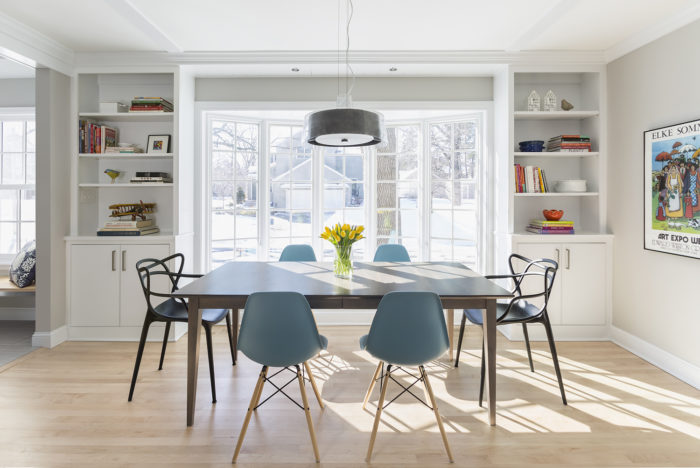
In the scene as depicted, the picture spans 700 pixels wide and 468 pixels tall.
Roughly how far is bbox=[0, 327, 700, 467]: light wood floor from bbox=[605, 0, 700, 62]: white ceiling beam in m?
2.61

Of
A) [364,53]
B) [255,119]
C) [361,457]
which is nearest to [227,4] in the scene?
[364,53]

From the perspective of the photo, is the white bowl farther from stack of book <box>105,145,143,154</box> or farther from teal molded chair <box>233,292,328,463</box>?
stack of book <box>105,145,143,154</box>

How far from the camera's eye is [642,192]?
3.42 meters

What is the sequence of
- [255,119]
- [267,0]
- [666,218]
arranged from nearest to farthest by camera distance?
[267,0] < [666,218] < [255,119]

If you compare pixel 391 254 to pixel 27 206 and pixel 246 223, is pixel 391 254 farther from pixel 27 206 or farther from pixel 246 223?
pixel 27 206

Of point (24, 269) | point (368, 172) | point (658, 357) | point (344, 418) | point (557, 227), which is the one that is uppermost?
point (368, 172)

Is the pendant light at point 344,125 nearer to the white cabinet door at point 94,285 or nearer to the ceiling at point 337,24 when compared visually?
the ceiling at point 337,24

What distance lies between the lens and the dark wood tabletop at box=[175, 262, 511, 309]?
2.27 m

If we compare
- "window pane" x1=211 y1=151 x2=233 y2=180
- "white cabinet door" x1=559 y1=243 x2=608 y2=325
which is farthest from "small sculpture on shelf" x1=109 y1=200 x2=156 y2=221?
"white cabinet door" x1=559 y1=243 x2=608 y2=325

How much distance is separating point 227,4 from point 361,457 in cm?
306

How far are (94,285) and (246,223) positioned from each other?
5.13 ft

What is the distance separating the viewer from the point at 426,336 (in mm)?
2029

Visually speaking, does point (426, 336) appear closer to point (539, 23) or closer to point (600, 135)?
point (539, 23)

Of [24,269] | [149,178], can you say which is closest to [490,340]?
[149,178]
